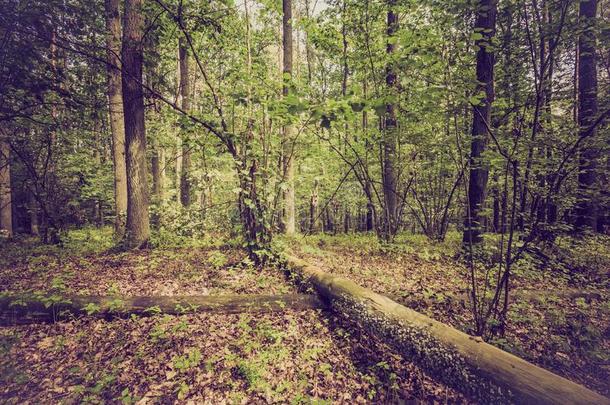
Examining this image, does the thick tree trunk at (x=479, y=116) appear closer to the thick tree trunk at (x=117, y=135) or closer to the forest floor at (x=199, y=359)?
the forest floor at (x=199, y=359)

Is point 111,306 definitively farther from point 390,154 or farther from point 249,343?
point 390,154

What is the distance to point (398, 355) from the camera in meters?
4.02

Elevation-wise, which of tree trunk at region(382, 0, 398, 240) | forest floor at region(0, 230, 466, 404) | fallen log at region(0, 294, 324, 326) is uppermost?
tree trunk at region(382, 0, 398, 240)

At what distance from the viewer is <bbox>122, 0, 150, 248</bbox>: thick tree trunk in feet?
25.0

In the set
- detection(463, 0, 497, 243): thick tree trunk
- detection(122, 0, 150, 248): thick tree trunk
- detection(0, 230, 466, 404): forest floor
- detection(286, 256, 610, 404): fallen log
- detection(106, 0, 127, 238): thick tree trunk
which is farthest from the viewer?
detection(106, 0, 127, 238): thick tree trunk

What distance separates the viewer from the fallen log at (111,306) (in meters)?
4.65

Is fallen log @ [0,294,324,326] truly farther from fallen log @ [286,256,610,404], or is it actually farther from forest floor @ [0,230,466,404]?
fallen log @ [286,256,610,404]

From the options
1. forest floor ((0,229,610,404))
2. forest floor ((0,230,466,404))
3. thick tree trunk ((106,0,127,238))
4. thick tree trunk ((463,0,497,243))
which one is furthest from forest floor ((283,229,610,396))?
thick tree trunk ((106,0,127,238))

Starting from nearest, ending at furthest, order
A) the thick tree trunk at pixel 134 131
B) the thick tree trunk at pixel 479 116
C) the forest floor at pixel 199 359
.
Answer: the forest floor at pixel 199 359 → the thick tree trunk at pixel 479 116 → the thick tree trunk at pixel 134 131

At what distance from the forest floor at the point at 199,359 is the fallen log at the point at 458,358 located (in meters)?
0.26

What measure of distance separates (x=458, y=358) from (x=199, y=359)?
10.8 ft

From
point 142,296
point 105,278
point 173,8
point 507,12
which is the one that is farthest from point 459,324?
point 173,8

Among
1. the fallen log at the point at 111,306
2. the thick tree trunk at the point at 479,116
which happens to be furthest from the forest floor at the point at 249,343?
the thick tree trunk at the point at 479,116

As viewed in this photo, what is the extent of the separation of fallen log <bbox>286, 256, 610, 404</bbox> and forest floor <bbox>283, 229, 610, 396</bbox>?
2.79 ft
